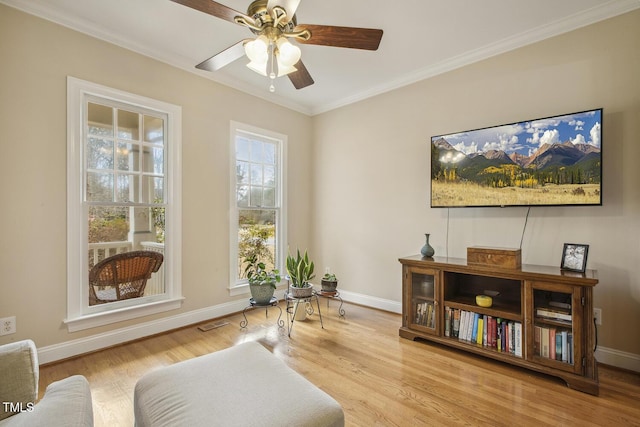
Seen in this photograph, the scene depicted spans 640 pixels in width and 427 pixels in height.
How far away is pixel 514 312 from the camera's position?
2.31 metres

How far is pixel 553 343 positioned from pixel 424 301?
3.10ft

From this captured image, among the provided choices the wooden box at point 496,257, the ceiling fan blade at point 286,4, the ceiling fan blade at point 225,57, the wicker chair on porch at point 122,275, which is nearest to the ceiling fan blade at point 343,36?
the ceiling fan blade at point 286,4

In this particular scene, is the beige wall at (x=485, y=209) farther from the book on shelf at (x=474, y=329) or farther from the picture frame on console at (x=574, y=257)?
the book on shelf at (x=474, y=329)

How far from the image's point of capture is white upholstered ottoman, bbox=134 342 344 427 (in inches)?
44.0

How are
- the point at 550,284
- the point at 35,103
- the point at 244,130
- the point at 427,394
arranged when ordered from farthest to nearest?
1. the point at 244,130
2. the point at 35,103
3. the point at 550,284
4. the point at 427,394

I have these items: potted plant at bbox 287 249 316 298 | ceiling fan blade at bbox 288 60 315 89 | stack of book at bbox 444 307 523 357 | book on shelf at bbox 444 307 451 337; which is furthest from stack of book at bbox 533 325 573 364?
ceiling fan blade at bbox 288 60 315 89

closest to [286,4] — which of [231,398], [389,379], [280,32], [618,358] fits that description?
[280,32]

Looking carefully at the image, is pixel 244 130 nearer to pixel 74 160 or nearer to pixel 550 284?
pixel 74 160

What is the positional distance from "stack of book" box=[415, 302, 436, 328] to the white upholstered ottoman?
5.49ft

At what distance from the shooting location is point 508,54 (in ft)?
9.07

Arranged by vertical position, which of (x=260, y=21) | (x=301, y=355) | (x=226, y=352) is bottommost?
(x=301, y=355)

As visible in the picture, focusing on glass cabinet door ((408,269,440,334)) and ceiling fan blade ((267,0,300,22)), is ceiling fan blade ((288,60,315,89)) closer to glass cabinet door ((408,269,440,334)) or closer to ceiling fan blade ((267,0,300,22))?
ceiling fan blade ((267,0,300,22))

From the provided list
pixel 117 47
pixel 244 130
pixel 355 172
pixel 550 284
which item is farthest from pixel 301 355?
pixel 117 47

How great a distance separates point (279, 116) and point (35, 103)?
2437mm
